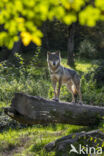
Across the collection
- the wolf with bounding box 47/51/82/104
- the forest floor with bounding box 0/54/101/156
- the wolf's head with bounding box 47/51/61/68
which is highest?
the wolf's head with bounding box 47/51/61/68

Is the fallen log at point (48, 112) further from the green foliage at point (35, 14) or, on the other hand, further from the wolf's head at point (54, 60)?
the green foliage at point (35, 14)

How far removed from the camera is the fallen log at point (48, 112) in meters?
6.52

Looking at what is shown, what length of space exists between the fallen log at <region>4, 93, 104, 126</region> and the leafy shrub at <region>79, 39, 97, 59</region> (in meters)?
16.8

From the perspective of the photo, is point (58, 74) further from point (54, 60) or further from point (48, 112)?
point (48, 112)

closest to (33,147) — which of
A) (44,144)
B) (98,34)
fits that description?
(44,144)

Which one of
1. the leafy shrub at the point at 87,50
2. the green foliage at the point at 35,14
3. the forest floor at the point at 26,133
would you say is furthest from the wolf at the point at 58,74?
the leafy shrub at the point at 87,50

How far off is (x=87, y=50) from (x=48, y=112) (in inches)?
698

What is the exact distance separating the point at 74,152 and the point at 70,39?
49.7ft

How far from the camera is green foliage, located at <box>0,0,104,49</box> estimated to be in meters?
2.78

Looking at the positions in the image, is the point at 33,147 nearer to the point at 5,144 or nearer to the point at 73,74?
the point at 5,144

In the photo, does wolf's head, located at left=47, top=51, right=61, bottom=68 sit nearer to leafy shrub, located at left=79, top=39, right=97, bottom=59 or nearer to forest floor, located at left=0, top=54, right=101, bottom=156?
forest floor, located at left=0, top=54, right=101, bottom=156

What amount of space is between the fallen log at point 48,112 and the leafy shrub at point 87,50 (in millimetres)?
16756

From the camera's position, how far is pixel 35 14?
2.93 m

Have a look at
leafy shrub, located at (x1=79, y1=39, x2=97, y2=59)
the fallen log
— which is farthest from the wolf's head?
leafy shrub, located at (x1=79, y1=39, x2=97, y2=59)
